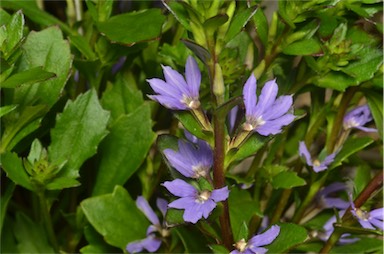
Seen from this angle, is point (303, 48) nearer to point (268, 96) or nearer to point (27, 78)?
point (268, 96)

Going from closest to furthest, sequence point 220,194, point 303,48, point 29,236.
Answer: point 220,194 < point 303,48 < point 29,236

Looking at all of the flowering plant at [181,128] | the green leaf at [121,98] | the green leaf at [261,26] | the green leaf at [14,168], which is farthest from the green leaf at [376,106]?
the green leaf at [14,168]

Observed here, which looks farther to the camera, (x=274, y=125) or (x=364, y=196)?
(x=364, y=196)

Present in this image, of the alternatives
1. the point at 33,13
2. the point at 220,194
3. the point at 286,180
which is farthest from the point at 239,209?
the point at 33,13

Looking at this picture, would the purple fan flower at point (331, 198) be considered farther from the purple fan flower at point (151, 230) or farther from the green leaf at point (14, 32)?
the green leaf at point (14, 32)

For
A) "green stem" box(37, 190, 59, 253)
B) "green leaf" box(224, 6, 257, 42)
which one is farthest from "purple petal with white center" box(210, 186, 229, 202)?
"green stem" box(37, 190, 59, 253)

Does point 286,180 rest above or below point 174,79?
below

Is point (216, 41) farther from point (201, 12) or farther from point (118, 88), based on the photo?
point (118, 88)
